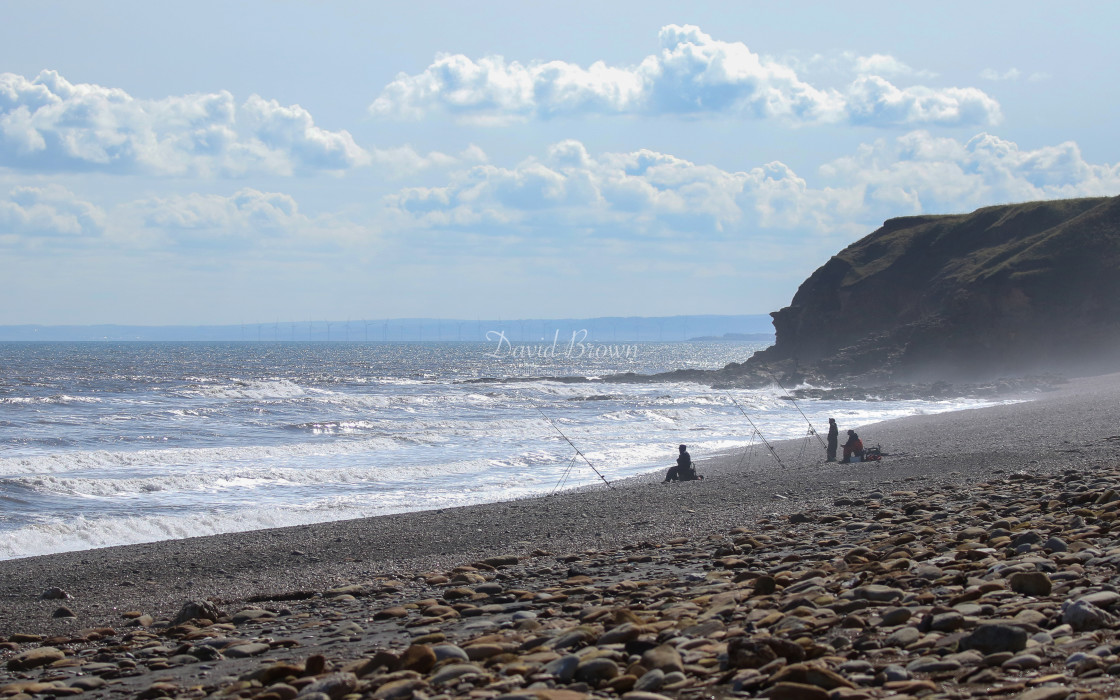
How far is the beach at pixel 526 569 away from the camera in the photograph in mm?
5109

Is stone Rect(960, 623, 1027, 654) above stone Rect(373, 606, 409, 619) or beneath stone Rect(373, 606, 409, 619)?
above

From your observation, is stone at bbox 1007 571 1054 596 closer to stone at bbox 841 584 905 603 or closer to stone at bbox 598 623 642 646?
stone at bbox 841 584 905 603

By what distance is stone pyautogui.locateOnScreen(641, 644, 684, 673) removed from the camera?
4.32 meters

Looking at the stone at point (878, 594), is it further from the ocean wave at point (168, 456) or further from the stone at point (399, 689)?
the ocean wave at point (168, 456)

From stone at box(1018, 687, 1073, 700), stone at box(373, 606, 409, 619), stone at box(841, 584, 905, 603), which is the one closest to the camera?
stone at box(1018, 687, 1073, 700)

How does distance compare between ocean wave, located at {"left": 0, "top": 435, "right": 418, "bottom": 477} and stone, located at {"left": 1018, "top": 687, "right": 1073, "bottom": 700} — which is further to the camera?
ocean wave, located at {"left": 0, "top": 435, "right": 418, "bottom": 477}

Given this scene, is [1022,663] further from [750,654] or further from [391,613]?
[391,613]

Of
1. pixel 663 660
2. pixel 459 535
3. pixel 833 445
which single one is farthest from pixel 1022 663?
pixel 833 445

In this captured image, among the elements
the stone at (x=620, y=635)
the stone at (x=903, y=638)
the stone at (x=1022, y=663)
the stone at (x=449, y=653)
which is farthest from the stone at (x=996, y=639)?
the stone at (x=449, y=653)

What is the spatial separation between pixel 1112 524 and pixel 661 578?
3.44 meters

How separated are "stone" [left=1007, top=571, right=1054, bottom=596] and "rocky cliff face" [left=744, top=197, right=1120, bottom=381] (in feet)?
187

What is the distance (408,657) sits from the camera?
475 centimetres

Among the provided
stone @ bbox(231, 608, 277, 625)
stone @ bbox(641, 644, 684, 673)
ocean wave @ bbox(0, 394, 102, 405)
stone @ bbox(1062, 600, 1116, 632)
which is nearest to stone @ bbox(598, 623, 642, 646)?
stone @ bbox(641, 644, 684, 673)

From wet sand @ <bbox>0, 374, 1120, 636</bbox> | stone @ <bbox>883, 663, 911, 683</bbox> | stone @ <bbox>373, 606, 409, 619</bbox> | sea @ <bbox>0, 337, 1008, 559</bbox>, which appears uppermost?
stone @ <bbox>883, 663, 911, 683</bbox>
